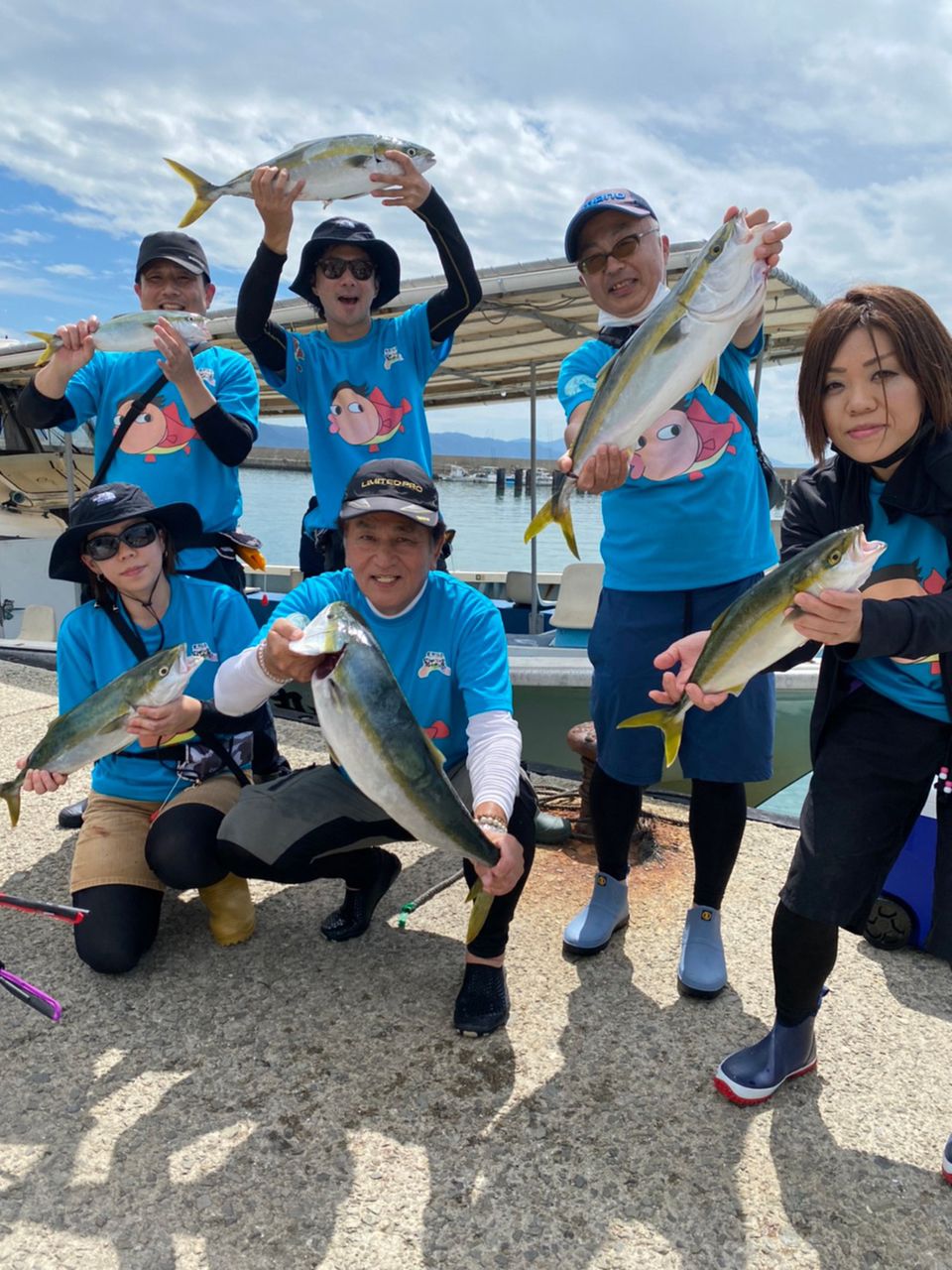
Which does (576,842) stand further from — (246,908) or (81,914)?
(81,914)

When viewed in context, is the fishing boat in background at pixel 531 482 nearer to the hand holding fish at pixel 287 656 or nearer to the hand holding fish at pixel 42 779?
the hand holding fish at pixel 42 779

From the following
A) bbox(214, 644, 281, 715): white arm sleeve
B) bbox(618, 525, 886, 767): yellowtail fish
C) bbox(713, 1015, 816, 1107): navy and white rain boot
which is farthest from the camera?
bbox(214, 644, 281, 715): white arm sleeve

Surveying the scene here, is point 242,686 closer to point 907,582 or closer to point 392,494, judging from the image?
point 392,494

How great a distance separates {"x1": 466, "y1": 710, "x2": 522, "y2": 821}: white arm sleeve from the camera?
2.45 m

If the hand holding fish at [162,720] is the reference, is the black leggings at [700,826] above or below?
below

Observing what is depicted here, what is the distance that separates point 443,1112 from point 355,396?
2.65 meters

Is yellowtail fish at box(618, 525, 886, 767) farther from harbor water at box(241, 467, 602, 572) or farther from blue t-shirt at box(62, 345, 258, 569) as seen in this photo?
harbor water at box(241, 467, 602, 572)

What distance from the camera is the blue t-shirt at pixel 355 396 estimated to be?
3551mm

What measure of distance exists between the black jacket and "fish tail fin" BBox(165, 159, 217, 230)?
2.46 metres

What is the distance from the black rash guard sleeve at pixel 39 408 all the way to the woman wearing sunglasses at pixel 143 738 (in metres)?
0.52

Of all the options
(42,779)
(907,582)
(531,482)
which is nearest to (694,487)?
(907,582)

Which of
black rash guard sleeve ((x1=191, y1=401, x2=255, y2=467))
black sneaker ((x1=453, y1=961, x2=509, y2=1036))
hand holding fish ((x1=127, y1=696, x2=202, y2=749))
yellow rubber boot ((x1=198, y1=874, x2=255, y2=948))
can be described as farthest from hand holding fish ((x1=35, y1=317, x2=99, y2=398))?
black sneaker ((x1=453, y1=961, x2=509, y2=1036))

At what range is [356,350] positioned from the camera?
11.7ft

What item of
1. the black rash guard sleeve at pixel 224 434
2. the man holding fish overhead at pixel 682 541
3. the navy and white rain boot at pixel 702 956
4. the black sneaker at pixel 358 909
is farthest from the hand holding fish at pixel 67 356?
the navy and white rain boot at pixel 702 956
